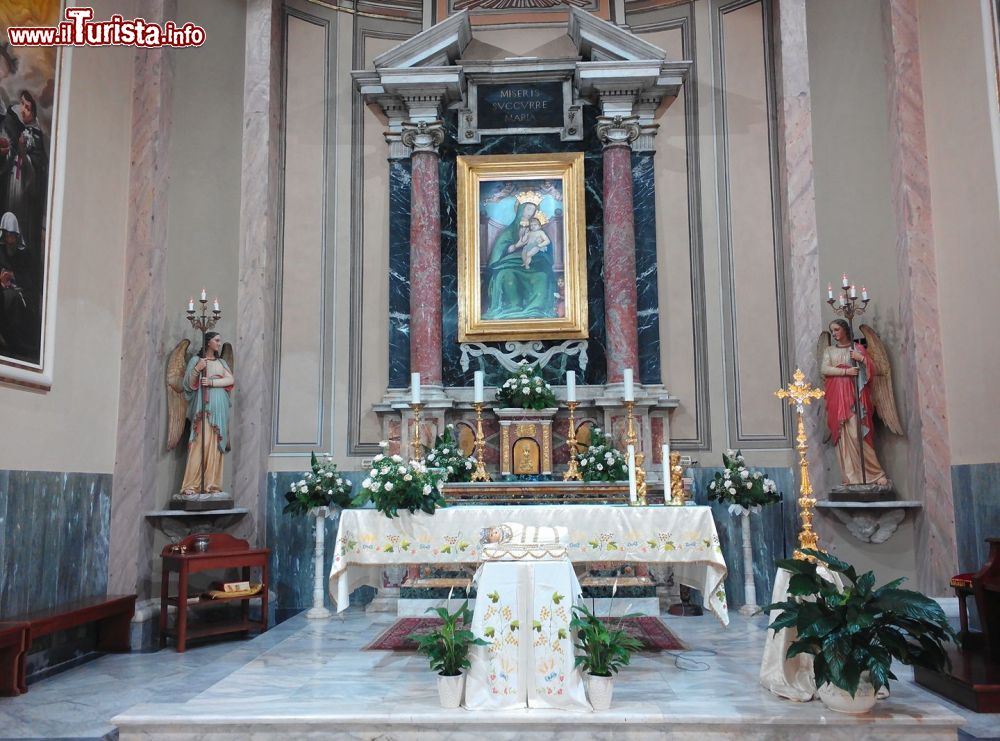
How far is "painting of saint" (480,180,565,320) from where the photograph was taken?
9.70 m

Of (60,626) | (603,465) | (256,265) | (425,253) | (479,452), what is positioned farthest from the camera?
(425,253)

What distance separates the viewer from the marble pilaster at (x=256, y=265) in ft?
29.4

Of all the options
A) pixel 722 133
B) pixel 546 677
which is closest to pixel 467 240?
pixel 722 133

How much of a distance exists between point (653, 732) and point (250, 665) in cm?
304

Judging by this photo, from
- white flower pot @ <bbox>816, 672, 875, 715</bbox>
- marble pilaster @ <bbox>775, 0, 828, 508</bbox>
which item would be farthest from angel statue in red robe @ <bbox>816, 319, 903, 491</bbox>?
white flower pot @ <bbox>816, 672, 875, 715</bbox>

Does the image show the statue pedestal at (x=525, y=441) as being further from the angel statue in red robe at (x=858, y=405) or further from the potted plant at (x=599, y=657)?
the potted plant at (x=599, y=657)

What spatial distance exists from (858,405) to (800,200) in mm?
2345

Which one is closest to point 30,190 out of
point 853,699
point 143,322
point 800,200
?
point 143,322

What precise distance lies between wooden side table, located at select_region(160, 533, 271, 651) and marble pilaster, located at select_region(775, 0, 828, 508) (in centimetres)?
552

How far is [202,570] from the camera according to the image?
24.2ft

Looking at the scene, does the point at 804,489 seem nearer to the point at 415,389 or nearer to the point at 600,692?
the point at 600,692

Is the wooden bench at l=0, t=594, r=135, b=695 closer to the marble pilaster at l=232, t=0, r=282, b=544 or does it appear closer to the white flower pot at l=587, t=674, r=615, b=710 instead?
the marble pilaster at l=232, t=0, r=282, b=544

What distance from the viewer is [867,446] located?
8117 mm

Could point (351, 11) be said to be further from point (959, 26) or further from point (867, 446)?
point (867, 446)
